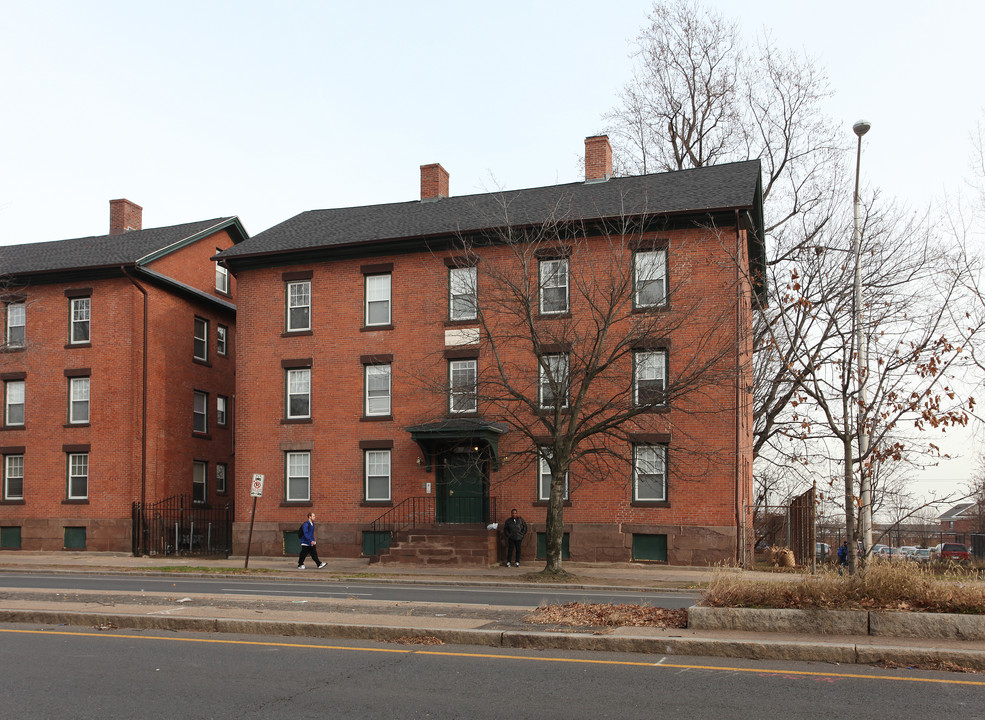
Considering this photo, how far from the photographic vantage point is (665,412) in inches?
948

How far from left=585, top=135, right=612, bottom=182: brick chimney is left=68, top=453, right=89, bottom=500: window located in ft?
65.6

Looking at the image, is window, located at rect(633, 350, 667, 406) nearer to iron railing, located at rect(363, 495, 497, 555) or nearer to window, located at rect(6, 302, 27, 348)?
iron railing, located at rect(363, 495, 497, 555)

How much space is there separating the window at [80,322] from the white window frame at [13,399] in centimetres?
262

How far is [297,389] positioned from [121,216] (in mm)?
15244

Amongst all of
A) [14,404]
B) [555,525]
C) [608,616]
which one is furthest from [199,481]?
[608,616]

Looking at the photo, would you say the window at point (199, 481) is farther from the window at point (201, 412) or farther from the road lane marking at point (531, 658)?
the road lane marking at point (531, 658)

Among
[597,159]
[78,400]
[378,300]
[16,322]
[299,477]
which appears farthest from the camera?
[16,322]

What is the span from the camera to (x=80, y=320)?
3291cm

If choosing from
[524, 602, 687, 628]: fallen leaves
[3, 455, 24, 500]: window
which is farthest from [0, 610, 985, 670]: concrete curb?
[3, 455, 24, 500]: window

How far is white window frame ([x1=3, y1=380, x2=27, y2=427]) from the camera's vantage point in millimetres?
33312

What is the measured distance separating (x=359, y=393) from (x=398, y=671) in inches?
814

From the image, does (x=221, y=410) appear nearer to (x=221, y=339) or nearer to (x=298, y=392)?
(x=221, y=339)

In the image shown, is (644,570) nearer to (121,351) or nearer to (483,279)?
(483,279)

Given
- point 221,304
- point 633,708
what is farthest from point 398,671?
point 221,304
